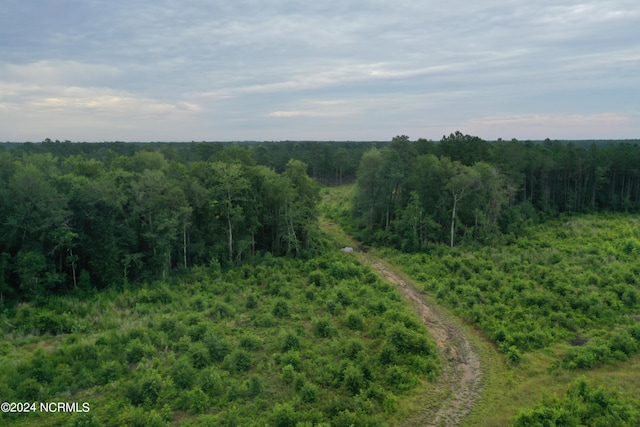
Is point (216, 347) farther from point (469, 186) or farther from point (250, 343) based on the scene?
point (469, 186)

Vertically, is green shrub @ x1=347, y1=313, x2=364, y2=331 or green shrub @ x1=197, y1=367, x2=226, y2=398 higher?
green shrub @ x1=347, y1=313, x2=364, y2=331

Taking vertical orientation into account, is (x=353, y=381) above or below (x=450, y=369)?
above

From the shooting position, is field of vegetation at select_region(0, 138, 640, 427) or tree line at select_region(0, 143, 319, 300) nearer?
field of vegetation at select_region(0, 138, 640, 427)

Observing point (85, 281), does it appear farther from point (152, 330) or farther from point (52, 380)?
point (52, 380)

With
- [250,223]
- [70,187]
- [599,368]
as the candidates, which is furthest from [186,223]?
[599,368]

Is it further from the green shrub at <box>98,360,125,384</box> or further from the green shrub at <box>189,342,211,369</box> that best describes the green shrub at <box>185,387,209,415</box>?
the green shrub at <box>98,360,125,384</box>

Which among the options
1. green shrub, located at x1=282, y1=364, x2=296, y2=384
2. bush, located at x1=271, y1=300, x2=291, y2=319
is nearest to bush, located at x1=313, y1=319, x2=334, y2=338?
bush, located at x1=271, y1=300, x2=291, y2=319

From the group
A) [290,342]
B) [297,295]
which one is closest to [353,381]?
[290,342]

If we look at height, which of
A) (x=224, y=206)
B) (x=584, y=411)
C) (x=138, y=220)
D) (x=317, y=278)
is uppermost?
(x=224, y=206)
